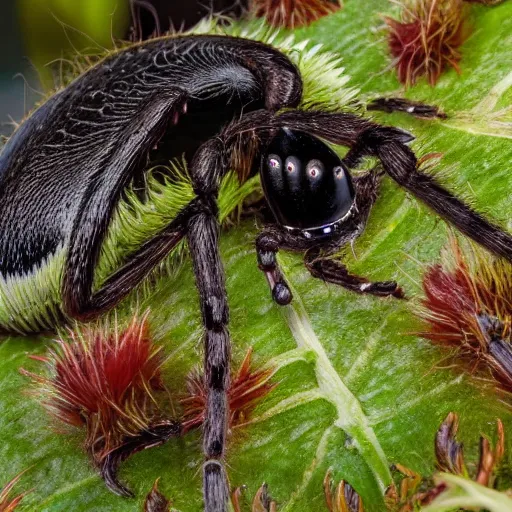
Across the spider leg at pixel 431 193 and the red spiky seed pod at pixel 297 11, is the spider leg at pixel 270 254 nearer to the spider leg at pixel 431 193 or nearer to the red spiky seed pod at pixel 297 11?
the spider leg at pixel 431 193

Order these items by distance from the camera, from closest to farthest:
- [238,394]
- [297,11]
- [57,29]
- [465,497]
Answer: [465,497], [238,394], [297,11], [57,29]

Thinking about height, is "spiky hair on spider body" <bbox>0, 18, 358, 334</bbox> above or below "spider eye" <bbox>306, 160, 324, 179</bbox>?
below

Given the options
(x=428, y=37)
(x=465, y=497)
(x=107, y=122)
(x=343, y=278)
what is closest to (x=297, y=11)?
(x=428, y=37)

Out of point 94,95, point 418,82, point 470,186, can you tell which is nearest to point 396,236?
point 470,186

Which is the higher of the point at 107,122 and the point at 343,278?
the point at 107,122

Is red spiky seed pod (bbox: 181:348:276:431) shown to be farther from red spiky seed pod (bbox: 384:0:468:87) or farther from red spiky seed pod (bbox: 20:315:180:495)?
red spiky seed pod (bbox: 384:0:468:87)

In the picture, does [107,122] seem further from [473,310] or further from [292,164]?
[473,310]

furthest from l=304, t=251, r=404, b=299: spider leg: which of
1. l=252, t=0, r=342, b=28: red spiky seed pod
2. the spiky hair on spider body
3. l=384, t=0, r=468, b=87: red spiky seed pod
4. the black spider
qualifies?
l=252, t=0, r=342, b=28: red spiky seed pod
